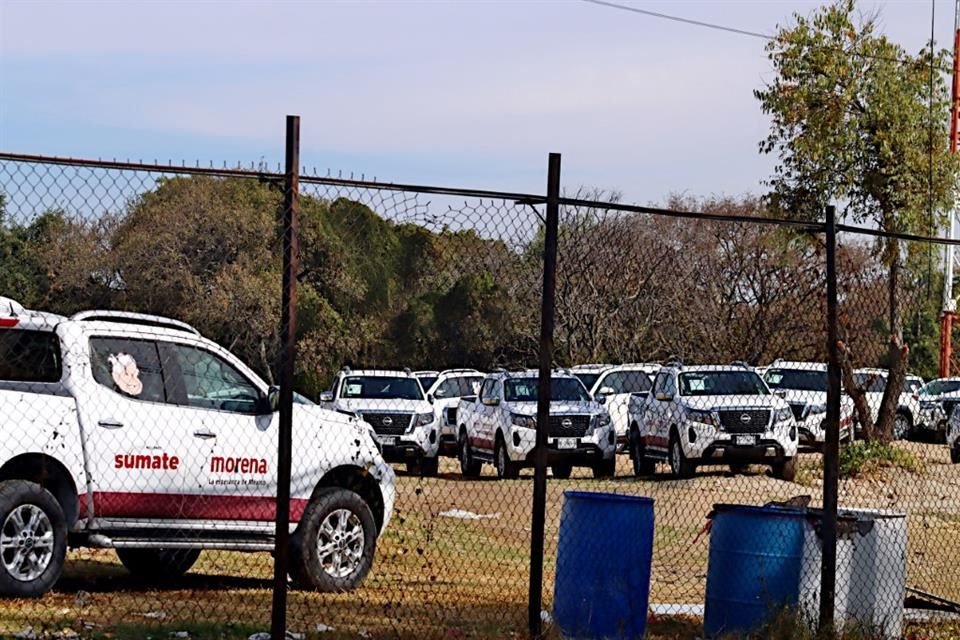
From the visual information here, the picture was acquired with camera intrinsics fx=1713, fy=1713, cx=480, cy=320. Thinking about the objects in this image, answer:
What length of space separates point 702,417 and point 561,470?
304 cm

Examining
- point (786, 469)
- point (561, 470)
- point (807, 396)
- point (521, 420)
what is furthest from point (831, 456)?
point (807, 396)

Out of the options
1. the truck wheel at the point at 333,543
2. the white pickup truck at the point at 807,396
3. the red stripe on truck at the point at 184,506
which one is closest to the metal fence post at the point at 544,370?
the red stripe on truck at the point at 184,506

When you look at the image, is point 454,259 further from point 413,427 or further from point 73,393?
point 413,427

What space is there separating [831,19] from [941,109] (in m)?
2.92

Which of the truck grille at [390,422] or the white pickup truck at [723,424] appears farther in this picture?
the truck grille at [390,422]

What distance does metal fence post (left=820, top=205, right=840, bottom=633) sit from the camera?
10.3m

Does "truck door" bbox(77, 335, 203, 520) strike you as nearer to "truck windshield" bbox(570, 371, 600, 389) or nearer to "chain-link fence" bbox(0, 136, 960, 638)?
"chain-link fence" bbox(0, 136, 960, 638)

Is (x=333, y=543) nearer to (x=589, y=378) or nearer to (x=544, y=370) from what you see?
(x=544, y=370)

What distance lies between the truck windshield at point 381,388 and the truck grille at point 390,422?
0.59 m

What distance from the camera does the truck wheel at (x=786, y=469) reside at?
26.3 m

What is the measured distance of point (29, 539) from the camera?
11.1 metres

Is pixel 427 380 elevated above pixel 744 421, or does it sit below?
above

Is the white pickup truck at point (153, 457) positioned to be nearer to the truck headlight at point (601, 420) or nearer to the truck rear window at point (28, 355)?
the truck rear window at point (28, 355)

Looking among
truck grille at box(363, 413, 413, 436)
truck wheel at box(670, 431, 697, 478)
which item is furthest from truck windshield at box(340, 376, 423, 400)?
truck wheel at box(670, 431, 697, 478)
